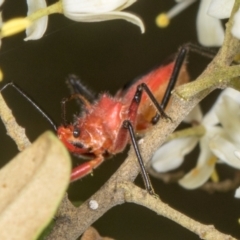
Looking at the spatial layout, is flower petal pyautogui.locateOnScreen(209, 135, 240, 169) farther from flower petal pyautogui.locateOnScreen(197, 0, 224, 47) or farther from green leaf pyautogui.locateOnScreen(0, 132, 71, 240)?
green leaf pyautogui.locateOnScreen(0, 132, 71, 240)

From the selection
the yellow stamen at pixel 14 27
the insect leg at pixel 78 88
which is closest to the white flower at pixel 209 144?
the insect leg at pixel 78 88

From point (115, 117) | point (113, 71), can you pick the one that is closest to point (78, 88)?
point (115, 117)

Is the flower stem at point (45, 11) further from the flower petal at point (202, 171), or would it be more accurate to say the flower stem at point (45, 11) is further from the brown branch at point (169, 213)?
the flower petal at point (202, 171)

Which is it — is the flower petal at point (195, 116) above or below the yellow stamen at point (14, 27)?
below

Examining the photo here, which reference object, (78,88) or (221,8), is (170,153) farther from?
(221,8)

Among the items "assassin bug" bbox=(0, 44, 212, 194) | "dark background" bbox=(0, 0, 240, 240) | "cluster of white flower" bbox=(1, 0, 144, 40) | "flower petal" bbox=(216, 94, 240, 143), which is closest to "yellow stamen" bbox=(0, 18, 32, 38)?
"cluster of white flower" bbox=(1, 0, 144, 40)
